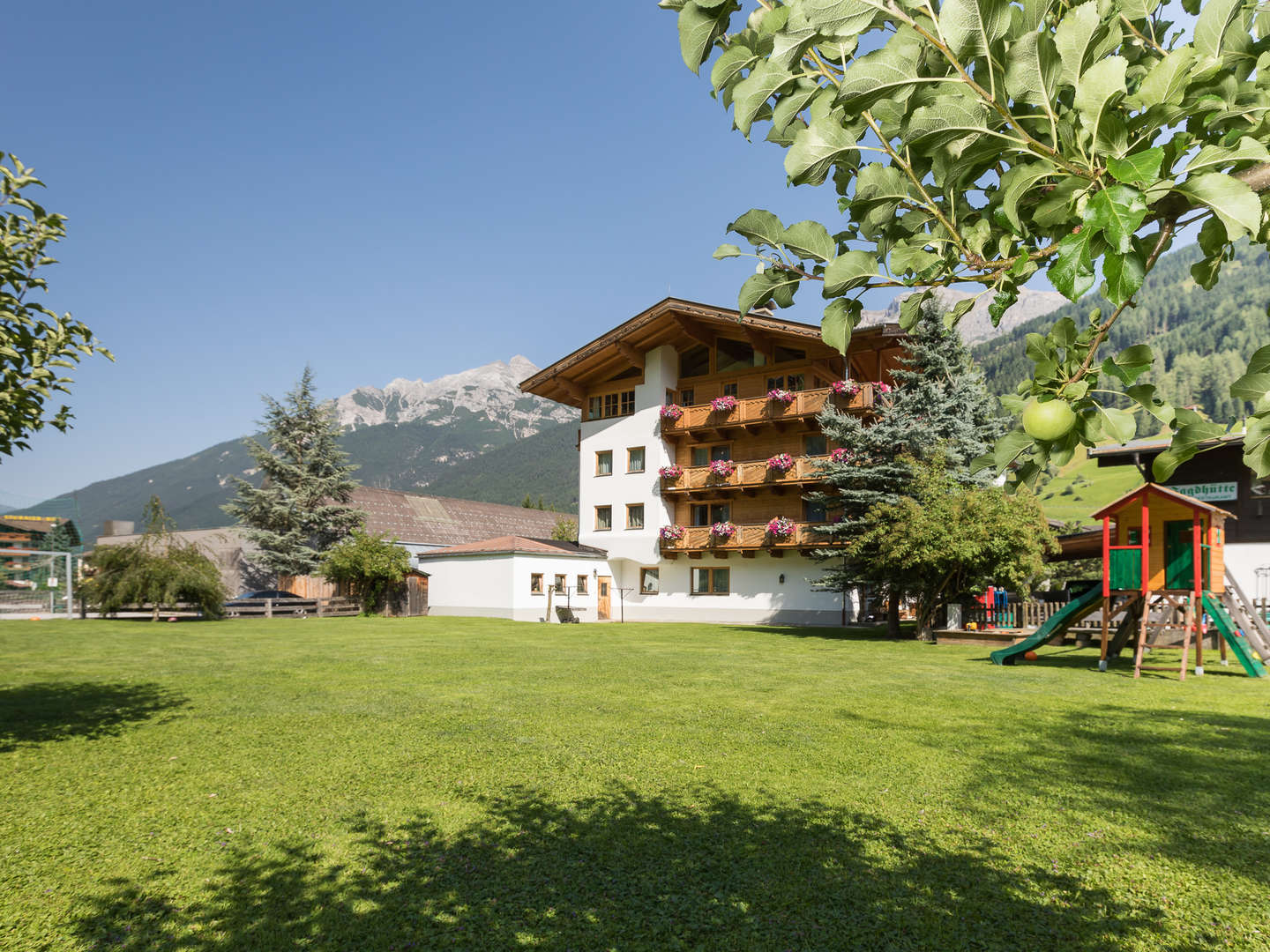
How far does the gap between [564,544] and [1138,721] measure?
28.7 m

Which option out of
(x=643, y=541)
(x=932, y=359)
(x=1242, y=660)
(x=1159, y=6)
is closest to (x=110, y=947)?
(x=1159, y=6)

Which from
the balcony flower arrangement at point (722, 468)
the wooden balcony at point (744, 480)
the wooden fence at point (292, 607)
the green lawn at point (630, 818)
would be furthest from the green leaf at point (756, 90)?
the wooden fence at point (292, 607)

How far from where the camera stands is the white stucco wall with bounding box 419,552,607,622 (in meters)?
33.0

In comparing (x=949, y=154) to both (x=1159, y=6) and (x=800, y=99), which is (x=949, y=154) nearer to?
(x=800, y=99)

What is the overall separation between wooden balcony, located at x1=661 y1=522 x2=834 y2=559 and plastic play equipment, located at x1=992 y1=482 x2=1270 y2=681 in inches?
448

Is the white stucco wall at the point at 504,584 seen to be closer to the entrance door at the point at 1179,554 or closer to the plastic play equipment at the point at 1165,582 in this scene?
the plastic play equipment at the point at 1165,582

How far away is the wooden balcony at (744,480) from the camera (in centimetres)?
2934

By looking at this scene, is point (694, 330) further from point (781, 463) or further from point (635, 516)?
point (635, 516)

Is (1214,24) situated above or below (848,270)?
above

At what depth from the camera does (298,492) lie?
45.6 metres

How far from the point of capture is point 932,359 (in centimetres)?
2462

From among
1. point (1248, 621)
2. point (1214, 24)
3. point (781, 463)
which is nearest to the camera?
point (1214, 24)

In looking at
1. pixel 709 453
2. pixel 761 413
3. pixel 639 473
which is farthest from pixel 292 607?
pixel 761 413

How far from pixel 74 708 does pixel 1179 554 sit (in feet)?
62.1
